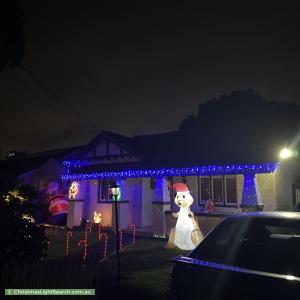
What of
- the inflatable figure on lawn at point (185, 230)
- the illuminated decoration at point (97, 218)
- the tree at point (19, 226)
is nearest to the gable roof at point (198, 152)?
the illuminated decoration at point (97, 218)

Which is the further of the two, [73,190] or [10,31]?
[73,190]

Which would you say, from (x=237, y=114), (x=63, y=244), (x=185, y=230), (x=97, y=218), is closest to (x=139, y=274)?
(x=185, y=230)

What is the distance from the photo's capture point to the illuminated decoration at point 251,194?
13.1 m

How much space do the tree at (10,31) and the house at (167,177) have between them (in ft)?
32.3

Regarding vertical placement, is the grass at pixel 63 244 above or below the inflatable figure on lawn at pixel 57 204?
below

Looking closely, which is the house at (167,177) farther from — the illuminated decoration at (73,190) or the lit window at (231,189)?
the illuminated decoration at (73,190)

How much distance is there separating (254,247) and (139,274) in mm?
5807

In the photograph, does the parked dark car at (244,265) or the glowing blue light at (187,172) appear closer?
the parked dark car at (244,265)

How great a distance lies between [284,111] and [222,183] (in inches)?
651

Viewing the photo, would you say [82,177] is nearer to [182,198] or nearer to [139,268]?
[182,198]

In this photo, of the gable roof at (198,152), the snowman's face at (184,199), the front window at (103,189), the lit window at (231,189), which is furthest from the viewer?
the front window at (103,189)

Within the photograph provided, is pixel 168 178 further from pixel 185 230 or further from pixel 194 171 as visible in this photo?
pixel 185 230

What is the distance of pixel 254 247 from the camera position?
3.82 m

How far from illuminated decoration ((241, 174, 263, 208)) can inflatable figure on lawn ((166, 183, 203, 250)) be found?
8.44 ft
